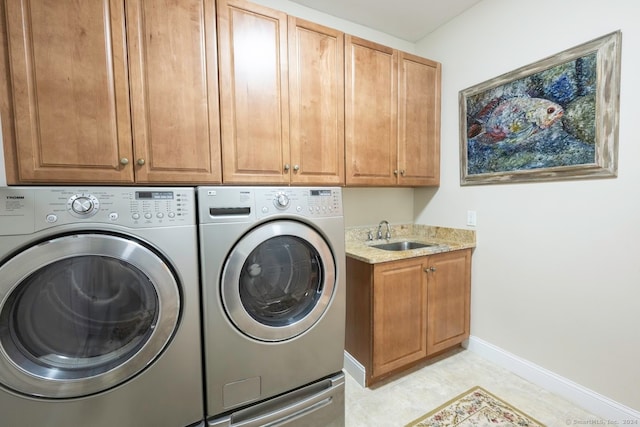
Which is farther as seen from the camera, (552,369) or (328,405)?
(552,369)

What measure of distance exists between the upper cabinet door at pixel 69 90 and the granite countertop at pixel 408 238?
141cm

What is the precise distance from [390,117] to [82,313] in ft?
6.70

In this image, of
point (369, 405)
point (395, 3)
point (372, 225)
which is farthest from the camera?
point (372, 225)

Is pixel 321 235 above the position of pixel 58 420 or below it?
above

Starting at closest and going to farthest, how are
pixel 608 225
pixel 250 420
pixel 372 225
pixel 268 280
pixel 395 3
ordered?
pixel 250 420
pixel 268 280
pixel 608 225
pixel 395 3
pixel 372 225

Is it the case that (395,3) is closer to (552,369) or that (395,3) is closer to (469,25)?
(469,25)

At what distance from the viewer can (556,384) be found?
5.48ft

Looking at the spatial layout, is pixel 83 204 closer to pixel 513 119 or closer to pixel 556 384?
pixel 513 119

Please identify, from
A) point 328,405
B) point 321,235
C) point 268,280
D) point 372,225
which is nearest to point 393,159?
point 372,225

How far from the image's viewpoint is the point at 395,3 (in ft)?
6.48

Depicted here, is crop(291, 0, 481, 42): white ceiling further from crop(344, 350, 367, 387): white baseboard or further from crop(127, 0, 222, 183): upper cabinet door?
crop(344, 350, 367, 387): white baseboard

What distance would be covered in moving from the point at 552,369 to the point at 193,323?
2.19 meters

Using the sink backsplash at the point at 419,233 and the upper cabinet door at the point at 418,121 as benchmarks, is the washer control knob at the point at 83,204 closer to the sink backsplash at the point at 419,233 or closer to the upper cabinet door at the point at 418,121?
the sink backsplash at the point at 419,233

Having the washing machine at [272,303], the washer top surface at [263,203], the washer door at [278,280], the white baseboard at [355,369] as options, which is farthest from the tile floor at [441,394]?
the washer top surface at [263,203]
